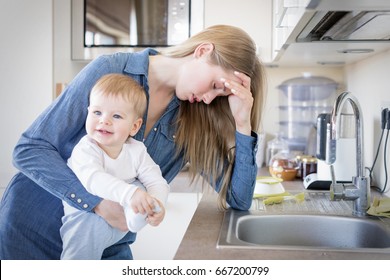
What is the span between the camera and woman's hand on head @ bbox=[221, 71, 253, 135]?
70 centimetres

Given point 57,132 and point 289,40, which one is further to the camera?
Answer: point 289,40

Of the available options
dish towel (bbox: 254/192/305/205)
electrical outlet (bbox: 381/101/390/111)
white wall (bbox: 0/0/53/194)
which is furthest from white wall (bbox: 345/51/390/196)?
white wall (bbox: 0/0/53/194)

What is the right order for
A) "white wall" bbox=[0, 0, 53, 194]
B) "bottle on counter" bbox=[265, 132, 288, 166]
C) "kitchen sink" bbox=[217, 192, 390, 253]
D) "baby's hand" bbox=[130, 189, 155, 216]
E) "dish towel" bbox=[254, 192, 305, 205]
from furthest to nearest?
"bottle on counter" bbox=[265, 132, 288, 166]
"white wall" bbox=[0, 0, 53, 194]
"dish towel" bbox=[254, 192, 305, 205]
"kitchen sink" bbox=[217, 192, 390, 253]
"baby's hand" bbox=[130, 189, 155, 216]

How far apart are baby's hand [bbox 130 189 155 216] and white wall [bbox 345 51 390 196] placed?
728 mm

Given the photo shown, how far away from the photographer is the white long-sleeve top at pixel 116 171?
0.52 m

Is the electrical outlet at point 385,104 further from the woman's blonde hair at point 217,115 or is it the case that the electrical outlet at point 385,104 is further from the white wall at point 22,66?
the white wall at point 22,66

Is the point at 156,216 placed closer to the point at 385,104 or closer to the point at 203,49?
the point at 203,49

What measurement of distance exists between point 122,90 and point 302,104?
1328 millimetres

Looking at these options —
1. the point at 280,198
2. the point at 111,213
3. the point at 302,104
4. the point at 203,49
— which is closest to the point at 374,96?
the point at 280,198

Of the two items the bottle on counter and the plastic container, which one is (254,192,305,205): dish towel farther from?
the plastic container
